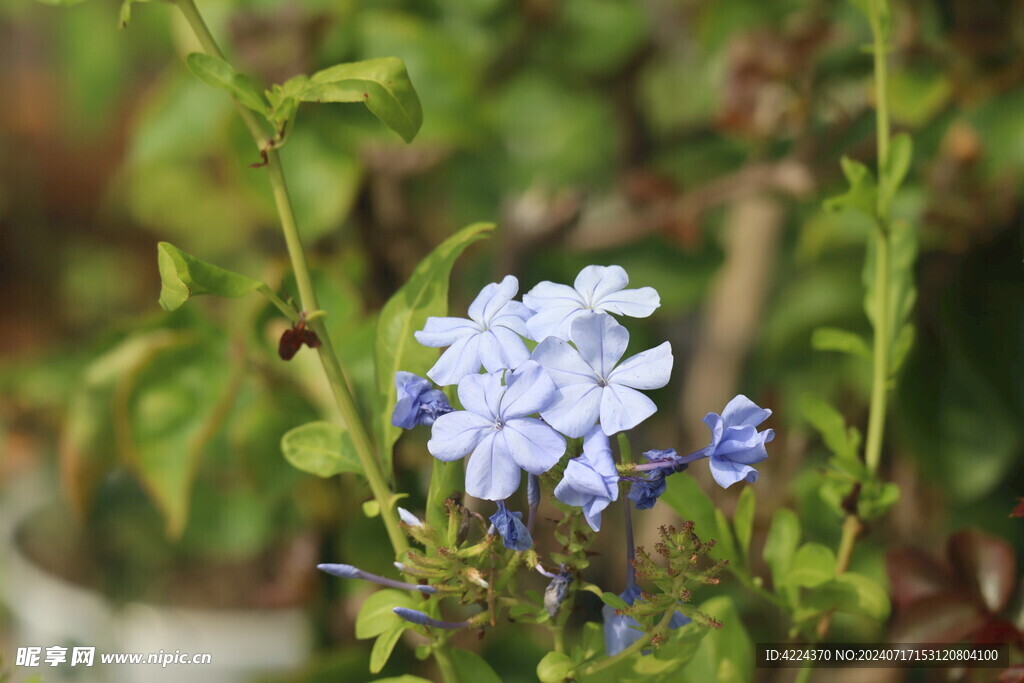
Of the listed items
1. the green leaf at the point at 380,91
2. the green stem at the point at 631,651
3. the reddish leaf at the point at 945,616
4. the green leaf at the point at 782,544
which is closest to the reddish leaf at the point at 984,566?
the reddish leaf at the point at 945,616

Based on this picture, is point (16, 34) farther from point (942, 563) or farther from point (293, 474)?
point (942, 563)

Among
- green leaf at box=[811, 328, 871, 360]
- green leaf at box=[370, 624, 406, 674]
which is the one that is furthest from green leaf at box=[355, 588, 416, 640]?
green leaf at box=[811, 328, 871, 360]

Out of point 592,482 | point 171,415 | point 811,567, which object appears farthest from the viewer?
point 171,415

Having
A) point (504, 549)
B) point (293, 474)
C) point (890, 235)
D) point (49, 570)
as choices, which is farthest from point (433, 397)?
point (49, 570)

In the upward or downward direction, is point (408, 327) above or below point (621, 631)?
above

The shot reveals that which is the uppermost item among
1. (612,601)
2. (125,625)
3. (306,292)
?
(306,292)

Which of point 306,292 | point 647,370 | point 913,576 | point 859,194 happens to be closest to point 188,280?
point 306,292

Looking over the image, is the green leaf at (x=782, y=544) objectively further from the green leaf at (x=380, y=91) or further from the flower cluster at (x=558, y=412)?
the green leaf at (x=380, y=91)

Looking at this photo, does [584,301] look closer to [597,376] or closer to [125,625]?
[597,376]
